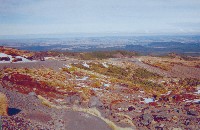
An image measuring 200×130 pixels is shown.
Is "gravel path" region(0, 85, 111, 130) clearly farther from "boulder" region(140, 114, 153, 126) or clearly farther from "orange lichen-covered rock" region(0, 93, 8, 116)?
"boulder" region(140, 114, 153, 126)

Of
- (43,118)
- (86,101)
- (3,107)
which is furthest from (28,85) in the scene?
(3,107)

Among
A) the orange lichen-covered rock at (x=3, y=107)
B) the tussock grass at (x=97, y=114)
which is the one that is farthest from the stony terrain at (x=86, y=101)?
the orange lichen-covered rock at (x=3, y=107)

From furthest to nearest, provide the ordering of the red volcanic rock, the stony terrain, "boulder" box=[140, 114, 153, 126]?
the red volcanic rock → "boulder" box=[140, 114, 153, 126] → the stony terrain

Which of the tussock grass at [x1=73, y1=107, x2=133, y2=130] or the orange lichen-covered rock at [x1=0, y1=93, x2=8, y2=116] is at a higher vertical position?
the orange lichen-covered rock at [x1=0, y1=93, x2=8, y2=116]

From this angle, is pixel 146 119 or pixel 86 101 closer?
pixel 146 119

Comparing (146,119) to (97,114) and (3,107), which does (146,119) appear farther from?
(3,107)

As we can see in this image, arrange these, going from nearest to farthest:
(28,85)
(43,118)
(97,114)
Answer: (43,118), (97,114), (28,85)

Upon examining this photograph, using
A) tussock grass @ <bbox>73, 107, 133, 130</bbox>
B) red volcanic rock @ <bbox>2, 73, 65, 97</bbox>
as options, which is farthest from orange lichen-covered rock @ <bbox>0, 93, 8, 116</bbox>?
red volcanic rock @ <bbox>2, 73, 65, 97</bbox>

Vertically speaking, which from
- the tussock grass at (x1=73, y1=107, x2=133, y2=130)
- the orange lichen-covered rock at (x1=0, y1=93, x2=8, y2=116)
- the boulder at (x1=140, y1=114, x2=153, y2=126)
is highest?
the orange lichen-covered rock at (x1=0, y1=93, x2=8, y2=116)

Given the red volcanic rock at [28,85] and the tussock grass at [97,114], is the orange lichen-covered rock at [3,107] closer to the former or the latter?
the tussock grass at [97,114]

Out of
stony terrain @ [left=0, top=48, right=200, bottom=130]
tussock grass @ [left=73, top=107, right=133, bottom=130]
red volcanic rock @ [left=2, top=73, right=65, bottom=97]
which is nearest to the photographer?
stony terrain @ [left=0, top=48, right=200, bottom=130]
